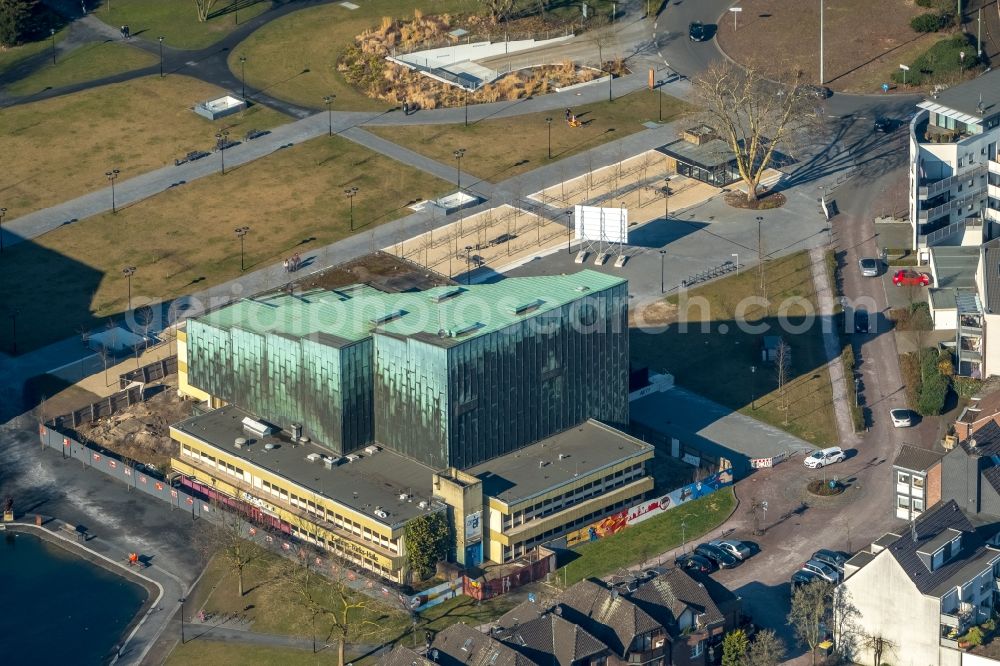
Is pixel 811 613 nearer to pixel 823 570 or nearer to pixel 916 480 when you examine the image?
pixel 823 570

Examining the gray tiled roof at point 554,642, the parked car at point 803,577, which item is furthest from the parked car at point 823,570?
the gray tiled roof at point 554,642

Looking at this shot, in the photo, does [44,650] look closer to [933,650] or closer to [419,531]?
[419,531]

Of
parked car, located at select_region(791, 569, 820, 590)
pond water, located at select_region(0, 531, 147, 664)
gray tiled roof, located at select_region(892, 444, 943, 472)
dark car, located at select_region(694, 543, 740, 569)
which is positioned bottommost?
pond water, located at select_region(0, 531, 147, 664)

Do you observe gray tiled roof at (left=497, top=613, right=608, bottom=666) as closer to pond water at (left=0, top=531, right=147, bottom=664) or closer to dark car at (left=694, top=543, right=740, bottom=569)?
dark car at (left=694, top=543, right=740, bottom=569)

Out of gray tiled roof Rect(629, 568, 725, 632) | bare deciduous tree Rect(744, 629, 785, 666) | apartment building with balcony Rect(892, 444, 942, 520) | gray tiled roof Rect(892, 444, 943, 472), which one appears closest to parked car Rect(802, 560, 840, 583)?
apartment building with balcony Rect(892, 444, 942, 520)

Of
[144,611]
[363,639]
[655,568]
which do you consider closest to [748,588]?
[655,568]
